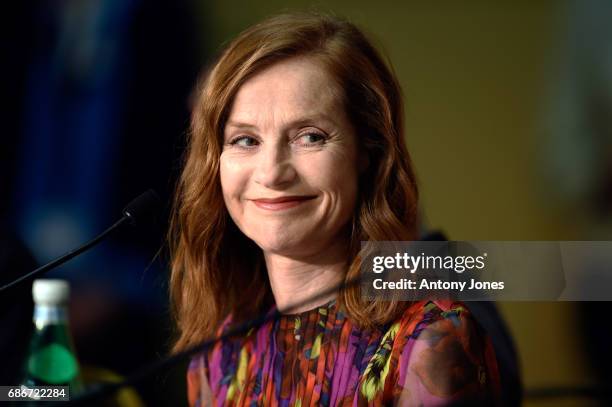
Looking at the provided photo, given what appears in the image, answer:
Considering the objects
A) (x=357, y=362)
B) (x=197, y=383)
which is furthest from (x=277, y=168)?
(x=197, y=383)

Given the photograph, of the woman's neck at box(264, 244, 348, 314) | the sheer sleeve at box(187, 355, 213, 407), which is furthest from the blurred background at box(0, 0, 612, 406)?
the woman's neck at box(264, 244, 348, 314)

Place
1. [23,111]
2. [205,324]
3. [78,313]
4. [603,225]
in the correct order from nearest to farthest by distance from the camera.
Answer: [205,324]
[603,225]
[78,313]
[23,111]

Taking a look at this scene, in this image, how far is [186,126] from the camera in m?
1.54

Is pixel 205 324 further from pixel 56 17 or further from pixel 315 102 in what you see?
pixel 56 17

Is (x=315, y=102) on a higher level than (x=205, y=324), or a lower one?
higher

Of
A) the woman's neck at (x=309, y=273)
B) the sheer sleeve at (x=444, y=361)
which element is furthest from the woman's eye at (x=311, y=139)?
the sheer sleeve at (x=444, y=361)

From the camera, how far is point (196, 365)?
1.32 meters

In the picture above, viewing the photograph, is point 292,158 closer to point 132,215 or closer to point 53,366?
point 132,215

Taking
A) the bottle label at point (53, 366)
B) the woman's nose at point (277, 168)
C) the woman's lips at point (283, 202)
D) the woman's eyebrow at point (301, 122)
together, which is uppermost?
the woman's eyebrow at point (301, 122)

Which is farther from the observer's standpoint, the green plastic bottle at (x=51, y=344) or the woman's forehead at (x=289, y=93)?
the woman's forehead at (x=289, y=93)

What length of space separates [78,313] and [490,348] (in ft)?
3.75

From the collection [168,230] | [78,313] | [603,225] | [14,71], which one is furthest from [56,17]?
[603,225]

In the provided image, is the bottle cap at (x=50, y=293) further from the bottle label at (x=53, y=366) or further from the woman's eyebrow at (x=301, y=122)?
the woman's eyebrow at (x=301, y=122)

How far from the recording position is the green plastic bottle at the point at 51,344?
2.87 feet
